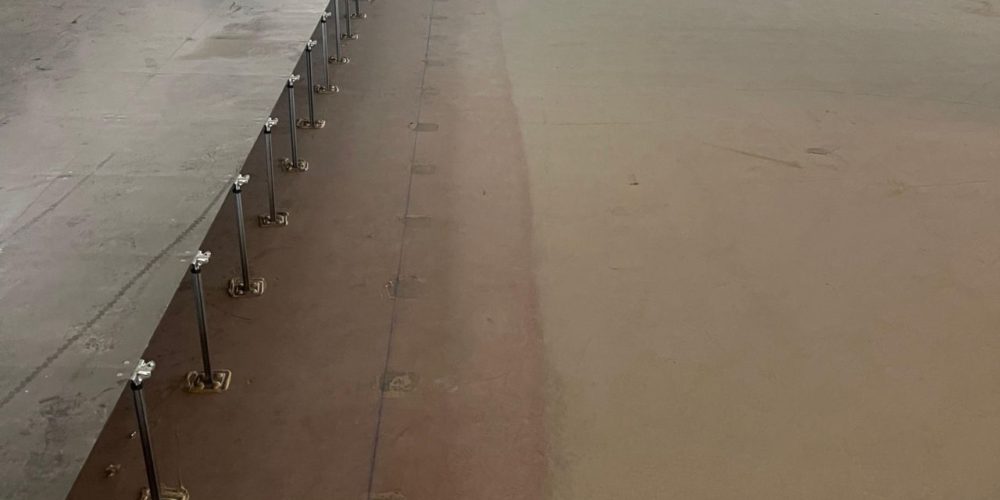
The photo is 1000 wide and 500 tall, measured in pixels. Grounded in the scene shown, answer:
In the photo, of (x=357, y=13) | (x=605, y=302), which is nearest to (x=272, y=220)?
(x=605, y=302)

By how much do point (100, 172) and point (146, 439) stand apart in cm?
134

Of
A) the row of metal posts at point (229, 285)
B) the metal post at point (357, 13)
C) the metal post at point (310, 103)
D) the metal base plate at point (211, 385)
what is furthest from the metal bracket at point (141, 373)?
the metal post at point (357, 13)

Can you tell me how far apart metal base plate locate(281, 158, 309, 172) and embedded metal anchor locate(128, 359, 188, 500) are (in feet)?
6.08

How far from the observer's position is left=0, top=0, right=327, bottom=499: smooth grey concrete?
1.76m

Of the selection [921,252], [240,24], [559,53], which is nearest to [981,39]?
[559,53]

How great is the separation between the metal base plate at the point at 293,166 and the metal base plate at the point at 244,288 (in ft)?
3.07

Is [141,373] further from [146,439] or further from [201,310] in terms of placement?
[201,310]

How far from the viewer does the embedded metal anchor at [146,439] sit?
1.72 metres

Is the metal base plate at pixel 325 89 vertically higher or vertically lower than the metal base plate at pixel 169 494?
higher

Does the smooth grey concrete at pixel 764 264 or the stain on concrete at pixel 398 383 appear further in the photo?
the stain on concrete at pixel 398 383

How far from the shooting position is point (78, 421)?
5.52ft

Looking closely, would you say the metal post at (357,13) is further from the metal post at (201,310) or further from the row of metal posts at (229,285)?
the metal post at (201,310)

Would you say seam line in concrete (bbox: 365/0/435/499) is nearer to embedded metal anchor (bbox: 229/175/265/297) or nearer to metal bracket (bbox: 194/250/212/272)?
embedded metal anchor (bbox: 229/175/265/297)

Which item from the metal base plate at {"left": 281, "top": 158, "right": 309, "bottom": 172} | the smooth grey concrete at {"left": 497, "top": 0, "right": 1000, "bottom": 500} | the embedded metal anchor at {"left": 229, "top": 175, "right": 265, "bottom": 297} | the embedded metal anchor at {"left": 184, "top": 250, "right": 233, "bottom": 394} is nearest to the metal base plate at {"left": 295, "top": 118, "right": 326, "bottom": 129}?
the metal base plate at {"left": 281, "top": 158, "right": 309, "bottom": 172}
